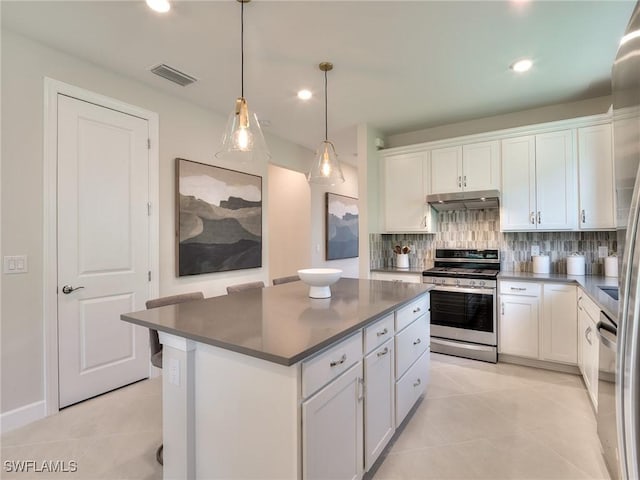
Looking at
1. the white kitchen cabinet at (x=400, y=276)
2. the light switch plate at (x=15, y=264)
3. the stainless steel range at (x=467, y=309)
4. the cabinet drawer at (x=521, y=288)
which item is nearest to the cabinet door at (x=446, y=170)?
the stainless steel range at (x=467, y=309)

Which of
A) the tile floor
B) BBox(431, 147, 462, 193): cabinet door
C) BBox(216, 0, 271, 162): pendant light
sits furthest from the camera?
BBox(431, 147, 462, 193): cabinet door

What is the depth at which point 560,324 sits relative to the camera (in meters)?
3.04

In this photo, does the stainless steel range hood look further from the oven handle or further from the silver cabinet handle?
the silver cabinet handle

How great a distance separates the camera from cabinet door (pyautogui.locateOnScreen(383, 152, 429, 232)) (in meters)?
4.02

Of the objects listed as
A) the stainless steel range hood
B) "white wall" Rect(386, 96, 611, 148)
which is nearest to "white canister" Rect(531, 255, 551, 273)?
the stainless steel range hood

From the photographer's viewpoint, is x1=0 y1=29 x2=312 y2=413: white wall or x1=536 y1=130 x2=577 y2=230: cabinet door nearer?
x1=0 y1=29 x2=312 y2=413: white wall

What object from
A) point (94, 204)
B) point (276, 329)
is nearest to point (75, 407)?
point (94, 204)

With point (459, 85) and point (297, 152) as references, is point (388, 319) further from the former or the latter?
point (297, 152)

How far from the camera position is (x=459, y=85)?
3020mm

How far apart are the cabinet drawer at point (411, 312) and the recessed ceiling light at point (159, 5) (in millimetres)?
2345

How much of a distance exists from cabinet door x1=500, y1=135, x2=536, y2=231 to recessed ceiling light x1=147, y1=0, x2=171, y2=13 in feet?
11.0

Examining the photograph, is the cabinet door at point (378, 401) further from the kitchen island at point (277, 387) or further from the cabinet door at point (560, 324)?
the cabinet door at point (560, 324)

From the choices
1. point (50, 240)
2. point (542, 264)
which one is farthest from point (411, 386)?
point (50, 240)

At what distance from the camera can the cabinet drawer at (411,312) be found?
81.6 inches
